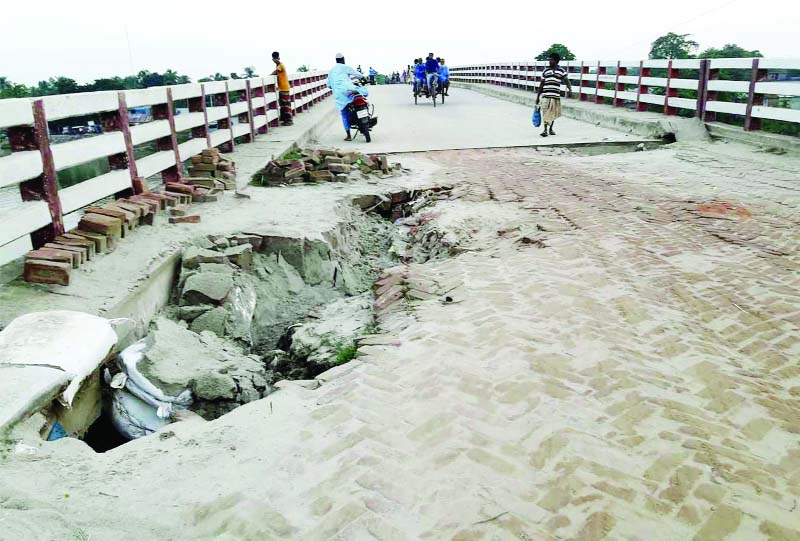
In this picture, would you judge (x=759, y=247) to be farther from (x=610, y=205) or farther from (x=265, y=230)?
(x=265, y=230)

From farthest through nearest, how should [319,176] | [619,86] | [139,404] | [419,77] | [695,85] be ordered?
[419,77] < [619,86] < [695,85] < [319,176] < [139,404]

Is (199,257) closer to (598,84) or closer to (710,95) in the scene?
(710,95)

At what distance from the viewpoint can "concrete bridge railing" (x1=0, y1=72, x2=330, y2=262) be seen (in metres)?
4.07

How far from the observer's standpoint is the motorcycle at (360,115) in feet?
39.3

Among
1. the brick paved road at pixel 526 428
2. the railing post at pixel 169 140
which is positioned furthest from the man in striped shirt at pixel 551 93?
the brick paved road at pixel 526 428

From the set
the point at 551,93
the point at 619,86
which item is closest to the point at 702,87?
the point at 551,93

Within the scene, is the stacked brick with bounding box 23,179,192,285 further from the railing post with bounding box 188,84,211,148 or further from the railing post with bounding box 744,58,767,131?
the railing post with bounding box 744,58,767,131

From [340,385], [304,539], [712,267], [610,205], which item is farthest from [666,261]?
[304,539]

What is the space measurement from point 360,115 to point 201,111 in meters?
4.73

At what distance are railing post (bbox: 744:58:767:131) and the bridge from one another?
9.07ft

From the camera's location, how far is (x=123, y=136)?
5.63 meters

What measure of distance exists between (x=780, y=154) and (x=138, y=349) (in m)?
9.92

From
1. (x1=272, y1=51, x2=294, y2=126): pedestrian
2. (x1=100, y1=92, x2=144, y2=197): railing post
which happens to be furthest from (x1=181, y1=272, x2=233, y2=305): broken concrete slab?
(x1=272, y1=51, x2=294, y2=126): pedestrian

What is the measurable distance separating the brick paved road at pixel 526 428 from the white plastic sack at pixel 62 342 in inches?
24.2
